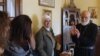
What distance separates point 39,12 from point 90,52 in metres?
1.12

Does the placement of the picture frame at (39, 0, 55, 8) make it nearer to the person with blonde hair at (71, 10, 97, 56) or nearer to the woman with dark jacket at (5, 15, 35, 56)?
the person with blonde hair at (71, 10, 97, 56)

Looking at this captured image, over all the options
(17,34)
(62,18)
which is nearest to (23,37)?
(17,34)

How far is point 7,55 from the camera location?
2.35 m

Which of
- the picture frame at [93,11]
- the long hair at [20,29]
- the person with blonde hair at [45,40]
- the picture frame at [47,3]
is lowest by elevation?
the person with blonde hair at [45,40]

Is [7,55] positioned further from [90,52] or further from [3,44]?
[90,52]

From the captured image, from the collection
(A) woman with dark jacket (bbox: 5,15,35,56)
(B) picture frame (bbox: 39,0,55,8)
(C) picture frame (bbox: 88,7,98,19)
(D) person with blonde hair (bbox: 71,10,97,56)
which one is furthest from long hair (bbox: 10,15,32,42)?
→ (C) picture frame (bbox: 88,7,98,19)

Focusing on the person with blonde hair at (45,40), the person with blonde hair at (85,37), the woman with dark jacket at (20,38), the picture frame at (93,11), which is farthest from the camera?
the picture frame at (93,11)

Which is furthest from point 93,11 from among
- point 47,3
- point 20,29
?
point 20,29

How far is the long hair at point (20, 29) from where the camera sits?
243 centimetres

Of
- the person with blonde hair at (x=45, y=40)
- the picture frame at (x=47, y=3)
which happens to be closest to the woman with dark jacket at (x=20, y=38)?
the person with blonde hair at (x=45, y=40)

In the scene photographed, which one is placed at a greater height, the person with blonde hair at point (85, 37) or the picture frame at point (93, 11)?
the picture frame at point (93, 11)

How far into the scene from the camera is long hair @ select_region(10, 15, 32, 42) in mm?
2433

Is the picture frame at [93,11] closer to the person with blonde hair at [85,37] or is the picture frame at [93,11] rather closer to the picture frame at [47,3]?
the picture frame at [47,3]

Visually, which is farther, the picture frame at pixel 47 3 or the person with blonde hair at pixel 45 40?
the picture frame at pixel 47 3
